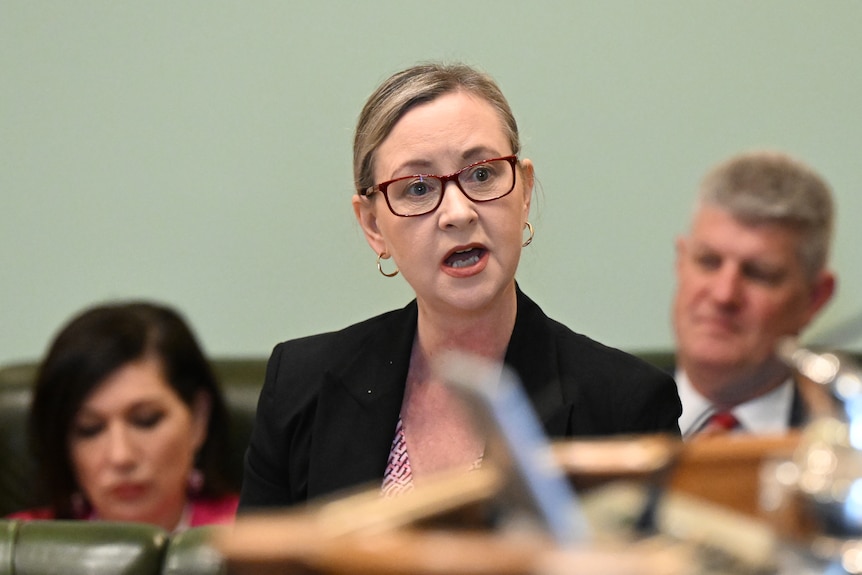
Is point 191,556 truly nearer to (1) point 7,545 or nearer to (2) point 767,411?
(1) point 7,545

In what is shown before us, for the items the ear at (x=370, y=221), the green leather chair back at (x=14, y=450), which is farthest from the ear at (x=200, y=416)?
the ear at (x=370, y=221)

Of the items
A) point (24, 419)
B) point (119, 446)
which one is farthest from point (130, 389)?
point (24, 419)

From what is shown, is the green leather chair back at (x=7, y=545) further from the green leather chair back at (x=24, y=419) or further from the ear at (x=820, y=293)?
the green leather chair back at (x=24, y=419)

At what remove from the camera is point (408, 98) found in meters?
1.76

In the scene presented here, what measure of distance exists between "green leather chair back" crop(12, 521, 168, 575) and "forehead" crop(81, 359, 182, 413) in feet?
3.08

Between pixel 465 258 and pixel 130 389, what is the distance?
1.07 m

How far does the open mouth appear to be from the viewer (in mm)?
1691

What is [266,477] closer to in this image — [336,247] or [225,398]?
[225,398]

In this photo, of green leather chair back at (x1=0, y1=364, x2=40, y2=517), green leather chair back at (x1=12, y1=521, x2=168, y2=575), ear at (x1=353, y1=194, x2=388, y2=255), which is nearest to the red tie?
ear at (x1=353, y1=194, x2=388, y2=255)

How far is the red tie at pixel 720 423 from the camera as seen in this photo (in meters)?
1.60

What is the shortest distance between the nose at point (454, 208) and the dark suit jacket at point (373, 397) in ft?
0.66

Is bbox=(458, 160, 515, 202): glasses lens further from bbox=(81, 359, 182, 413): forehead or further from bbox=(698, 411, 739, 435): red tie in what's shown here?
bbox=(81, 359, 182, 413): forehead

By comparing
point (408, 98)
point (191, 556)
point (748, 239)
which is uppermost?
point (408, 98)

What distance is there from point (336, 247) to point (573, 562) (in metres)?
2.52
